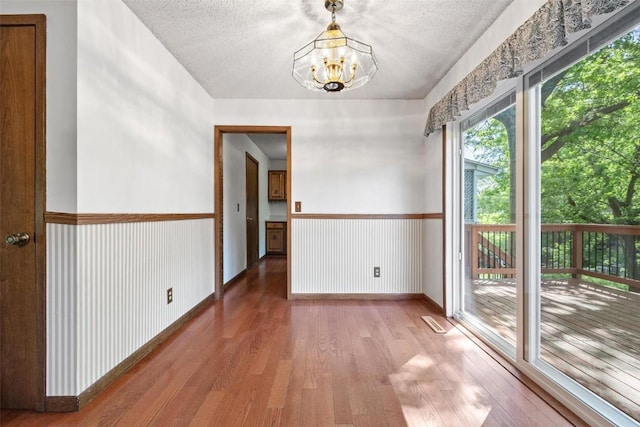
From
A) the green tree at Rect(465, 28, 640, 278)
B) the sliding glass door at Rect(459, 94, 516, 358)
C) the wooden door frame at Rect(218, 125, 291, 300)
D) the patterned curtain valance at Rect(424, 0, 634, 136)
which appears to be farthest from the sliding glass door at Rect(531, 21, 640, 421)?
the wooden door frame at Rect(218, 125, 291, 300)

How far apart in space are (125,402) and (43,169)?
125 cm

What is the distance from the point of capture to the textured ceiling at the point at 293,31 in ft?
5.96

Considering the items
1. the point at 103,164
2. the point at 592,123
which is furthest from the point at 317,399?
the point at 592,123

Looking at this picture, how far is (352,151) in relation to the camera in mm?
3303

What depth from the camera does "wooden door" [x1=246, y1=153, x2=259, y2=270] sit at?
495 cm

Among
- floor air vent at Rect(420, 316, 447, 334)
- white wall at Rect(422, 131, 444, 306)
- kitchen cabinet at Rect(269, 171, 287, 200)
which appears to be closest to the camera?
Answer: floor air vent at Rect(420, 316, 447, 334)

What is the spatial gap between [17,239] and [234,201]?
269 cm

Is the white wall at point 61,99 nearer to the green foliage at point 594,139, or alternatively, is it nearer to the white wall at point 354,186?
the white wall at point 354,186

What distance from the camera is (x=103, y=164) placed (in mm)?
1632

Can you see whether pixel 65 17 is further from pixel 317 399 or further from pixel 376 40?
pixel 317 399

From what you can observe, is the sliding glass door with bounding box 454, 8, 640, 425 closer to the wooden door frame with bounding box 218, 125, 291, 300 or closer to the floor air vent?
the floor air vent

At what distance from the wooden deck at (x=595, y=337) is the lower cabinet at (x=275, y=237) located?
17.7 feet

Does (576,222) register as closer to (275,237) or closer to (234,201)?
(234,201)

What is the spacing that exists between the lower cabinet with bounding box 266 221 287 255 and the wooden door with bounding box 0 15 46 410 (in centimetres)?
516
